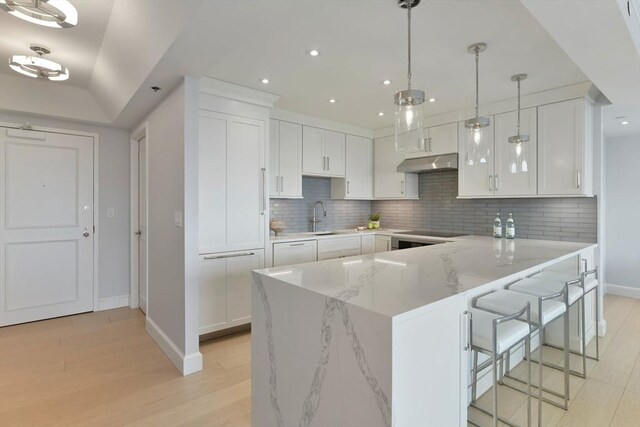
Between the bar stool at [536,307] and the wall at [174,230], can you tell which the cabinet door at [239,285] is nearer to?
the wall at [174,230]

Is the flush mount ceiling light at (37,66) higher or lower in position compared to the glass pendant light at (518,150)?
higher

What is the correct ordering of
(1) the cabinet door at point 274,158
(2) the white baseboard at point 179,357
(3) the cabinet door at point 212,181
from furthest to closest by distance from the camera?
1. (1) the cabinet door at point 274,158
2. (3) the cabinet door at point 212,181
3. (2) the white baseboard at point 179,357

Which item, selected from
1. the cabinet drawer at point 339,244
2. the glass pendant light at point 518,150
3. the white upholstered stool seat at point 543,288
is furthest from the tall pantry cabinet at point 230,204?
the glass pendant light at point 518,150

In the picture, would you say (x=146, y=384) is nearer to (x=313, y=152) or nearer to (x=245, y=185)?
(x=245, y=185)

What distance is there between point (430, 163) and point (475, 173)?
1.78ft

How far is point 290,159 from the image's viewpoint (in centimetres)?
406

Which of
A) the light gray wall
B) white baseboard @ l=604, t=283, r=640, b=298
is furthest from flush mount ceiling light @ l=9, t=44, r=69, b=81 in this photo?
white baseboard @ l=604, t=283, r=640, b=298

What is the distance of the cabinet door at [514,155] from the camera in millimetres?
3375

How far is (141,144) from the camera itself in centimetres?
405

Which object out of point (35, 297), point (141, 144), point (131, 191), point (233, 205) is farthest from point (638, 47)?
point (35, 297)

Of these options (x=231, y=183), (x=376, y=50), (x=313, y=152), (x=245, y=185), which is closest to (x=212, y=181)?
(x=231, y=183)

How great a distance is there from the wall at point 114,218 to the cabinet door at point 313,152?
2.31 metres

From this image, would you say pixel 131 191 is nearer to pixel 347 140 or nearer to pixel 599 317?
pixel 347 140

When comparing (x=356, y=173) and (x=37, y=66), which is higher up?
(x=37, y=66)
